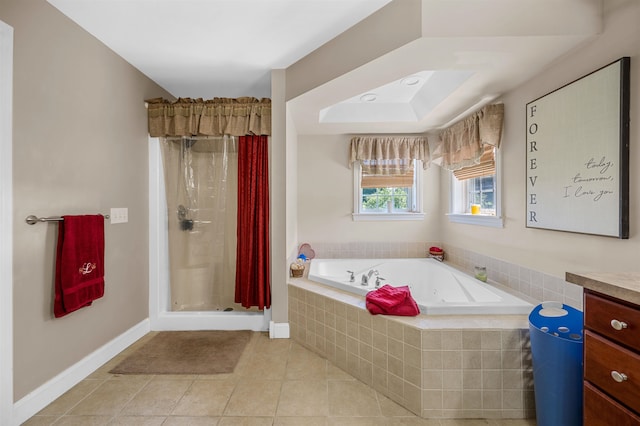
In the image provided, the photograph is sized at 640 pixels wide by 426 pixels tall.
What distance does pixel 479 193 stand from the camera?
261cm

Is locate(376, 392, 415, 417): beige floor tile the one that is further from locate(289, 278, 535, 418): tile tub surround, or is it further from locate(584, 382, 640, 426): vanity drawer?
locate(584, 382, 640, 426): vanity drawer

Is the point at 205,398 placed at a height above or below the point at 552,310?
below

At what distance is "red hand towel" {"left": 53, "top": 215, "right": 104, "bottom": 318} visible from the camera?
1.63 metres

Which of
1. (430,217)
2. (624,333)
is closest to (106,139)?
(624,333)

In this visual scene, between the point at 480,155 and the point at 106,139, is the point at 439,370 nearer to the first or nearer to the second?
the point at 480,155

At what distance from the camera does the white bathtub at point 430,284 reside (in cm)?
168

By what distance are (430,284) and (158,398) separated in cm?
246

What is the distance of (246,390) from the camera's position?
1.71 metres

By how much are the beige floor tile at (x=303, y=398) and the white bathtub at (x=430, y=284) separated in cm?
69

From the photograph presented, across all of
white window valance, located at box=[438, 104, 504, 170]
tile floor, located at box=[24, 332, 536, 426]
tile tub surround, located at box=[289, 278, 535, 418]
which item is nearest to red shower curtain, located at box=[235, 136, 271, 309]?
tile floor, located at box=[24, 332, 536, 426]

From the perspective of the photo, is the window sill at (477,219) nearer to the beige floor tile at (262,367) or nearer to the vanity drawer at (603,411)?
the vanity drawer at (603,411)

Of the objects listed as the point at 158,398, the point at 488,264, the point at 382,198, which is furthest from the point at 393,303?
the point at 382,198

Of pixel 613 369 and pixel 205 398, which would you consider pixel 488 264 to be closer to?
pixel 613 369

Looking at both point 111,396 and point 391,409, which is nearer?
point 391,409
